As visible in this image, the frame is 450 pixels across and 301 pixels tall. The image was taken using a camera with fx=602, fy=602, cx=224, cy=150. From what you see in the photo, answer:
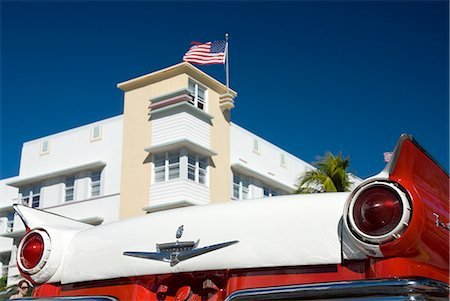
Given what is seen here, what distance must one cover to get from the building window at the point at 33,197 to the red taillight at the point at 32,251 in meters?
29.0

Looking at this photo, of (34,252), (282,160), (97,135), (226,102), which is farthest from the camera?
(282,160)

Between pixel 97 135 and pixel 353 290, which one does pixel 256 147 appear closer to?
pixel 97 135

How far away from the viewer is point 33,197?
31297 millimetres

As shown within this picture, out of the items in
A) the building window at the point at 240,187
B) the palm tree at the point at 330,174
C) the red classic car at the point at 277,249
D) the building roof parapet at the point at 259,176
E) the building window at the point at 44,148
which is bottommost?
the red classic car at the point at 277,249

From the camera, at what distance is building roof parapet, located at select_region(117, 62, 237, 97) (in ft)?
89.2

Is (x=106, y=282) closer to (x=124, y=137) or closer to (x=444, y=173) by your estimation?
(x=444, y=173)

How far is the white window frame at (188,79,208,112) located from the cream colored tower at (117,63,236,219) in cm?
5

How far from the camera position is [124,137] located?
2827 cm

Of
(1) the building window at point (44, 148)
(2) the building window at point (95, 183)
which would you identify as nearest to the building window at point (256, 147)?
(2) the building window at point (95, 183)

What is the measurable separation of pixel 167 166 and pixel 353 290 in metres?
24.6

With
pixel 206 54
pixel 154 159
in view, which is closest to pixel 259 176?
pixel 154 159

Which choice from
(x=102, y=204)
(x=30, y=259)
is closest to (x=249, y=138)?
(x=102, y=204)

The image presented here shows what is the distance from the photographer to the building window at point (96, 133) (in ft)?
96.0

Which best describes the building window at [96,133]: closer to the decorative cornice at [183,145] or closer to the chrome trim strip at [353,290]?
the decorative cornice at [183,145]
